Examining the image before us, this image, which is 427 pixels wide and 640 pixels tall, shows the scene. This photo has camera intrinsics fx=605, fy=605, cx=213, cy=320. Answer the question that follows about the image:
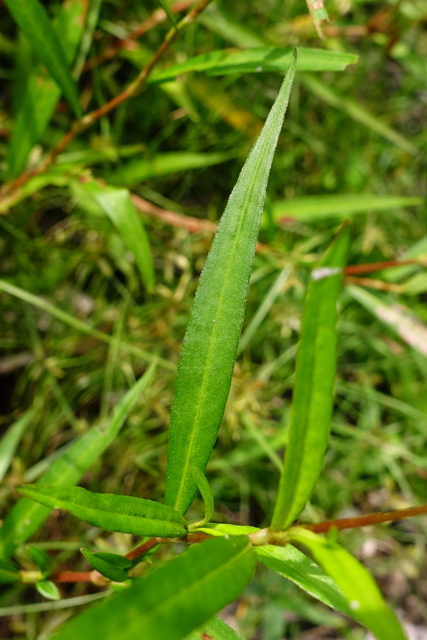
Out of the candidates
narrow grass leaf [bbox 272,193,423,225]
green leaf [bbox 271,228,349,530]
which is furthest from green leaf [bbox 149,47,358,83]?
narrow grass leaf [bbox 272,193,423,225]

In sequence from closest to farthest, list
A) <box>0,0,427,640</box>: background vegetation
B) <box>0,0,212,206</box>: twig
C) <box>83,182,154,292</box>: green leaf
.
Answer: <box>0,0,212,206</box>: twig
<box>83,182,154,292</box>: green leaf
<box>0,0,427,640</box>: background vegetation

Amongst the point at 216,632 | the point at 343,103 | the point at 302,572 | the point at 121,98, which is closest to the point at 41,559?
the point at 216,632


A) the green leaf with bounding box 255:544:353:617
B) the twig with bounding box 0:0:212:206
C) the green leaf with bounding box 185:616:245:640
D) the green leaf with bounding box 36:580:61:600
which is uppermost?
the twig with bounding box 0:0:212:206

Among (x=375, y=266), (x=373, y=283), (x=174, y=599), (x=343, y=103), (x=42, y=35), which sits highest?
(x=42, y=35)

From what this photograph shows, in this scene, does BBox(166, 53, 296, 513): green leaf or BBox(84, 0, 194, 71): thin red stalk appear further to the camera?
BBox(84, 0, 194, 71): thin red stalk

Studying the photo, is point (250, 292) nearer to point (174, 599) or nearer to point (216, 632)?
point (216, 632)

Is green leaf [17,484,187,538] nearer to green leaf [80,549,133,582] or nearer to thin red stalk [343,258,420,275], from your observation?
green leaf [80,549,133,582]
